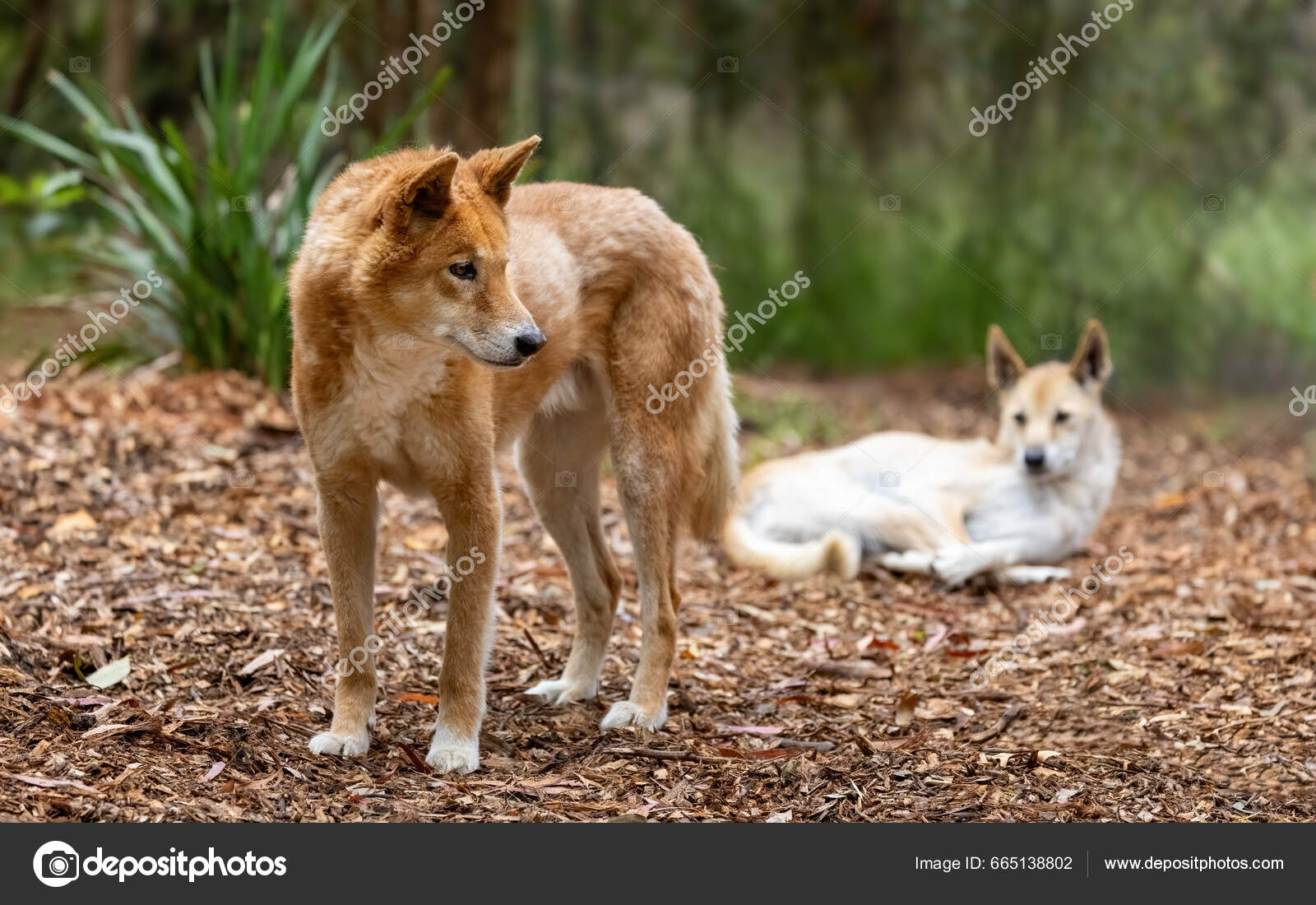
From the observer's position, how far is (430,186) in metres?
3.29

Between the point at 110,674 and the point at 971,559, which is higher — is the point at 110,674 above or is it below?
below

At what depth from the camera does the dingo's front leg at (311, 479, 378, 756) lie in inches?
141

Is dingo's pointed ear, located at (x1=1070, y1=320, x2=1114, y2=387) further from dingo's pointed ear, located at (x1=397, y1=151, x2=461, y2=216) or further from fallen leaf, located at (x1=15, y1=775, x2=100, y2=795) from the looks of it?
fallen leaf, located at (x1=15, y1=775, x2=100, y2=795)

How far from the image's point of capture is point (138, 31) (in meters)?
11.8

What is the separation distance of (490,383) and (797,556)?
2.57 metres

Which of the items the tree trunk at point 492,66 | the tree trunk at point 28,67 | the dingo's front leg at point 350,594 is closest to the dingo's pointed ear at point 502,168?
the dingo's front leg at point 350,594

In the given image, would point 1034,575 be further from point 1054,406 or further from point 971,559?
point 1054,406

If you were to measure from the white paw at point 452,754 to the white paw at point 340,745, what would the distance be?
0.62 ft

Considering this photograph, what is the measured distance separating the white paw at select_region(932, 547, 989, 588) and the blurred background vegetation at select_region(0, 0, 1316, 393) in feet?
12.9

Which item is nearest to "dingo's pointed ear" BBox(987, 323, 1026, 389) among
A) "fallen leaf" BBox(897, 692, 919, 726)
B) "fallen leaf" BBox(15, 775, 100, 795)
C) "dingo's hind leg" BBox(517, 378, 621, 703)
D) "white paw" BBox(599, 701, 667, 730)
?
"fallen leaf" BBox(897, 692, 919, 726)

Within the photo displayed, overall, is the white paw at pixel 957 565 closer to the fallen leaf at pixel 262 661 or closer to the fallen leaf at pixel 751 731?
the fallen leaf at pixel 751 731

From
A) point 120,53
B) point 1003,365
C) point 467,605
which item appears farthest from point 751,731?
point 120,53
